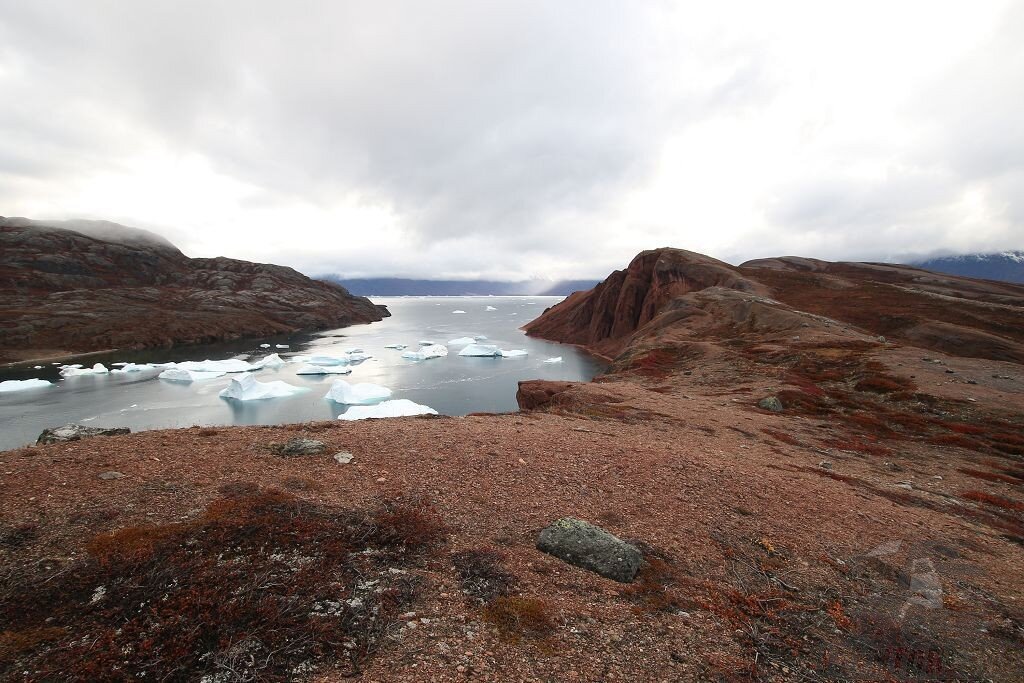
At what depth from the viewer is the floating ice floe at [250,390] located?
1741 inches

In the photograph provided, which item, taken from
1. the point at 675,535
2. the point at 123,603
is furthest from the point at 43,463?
the point at 675,535

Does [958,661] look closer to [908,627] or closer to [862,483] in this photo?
[908,627]

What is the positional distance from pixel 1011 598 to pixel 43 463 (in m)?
21.6

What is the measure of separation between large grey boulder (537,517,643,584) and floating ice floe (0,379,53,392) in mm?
70515

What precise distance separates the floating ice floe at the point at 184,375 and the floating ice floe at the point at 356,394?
82.7ft

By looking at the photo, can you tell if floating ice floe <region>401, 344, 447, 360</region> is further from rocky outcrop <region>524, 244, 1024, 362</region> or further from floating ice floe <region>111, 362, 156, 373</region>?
floating ice floe <region>111, 362, 156, 373</region>

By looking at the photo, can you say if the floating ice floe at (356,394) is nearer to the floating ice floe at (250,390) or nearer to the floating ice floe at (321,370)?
the floating ice floe at (250,390)

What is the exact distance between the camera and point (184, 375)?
5612cm

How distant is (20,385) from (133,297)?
272 ft

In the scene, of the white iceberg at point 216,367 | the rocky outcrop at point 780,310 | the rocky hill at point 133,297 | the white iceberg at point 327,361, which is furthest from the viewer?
the rocky hill at point 133,297

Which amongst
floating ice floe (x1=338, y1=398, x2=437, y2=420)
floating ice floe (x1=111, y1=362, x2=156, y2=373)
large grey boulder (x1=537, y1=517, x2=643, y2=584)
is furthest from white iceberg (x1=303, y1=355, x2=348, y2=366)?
large grey boulder (x1=537, y1=517, x2=643, y2=584)

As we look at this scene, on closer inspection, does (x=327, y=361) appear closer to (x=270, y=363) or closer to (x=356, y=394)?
(x=270, y=363)

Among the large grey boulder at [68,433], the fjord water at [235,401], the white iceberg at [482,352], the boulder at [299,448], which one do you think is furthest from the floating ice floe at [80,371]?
the boulder at [299,448]

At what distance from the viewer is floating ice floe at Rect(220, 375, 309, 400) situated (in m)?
44.2
